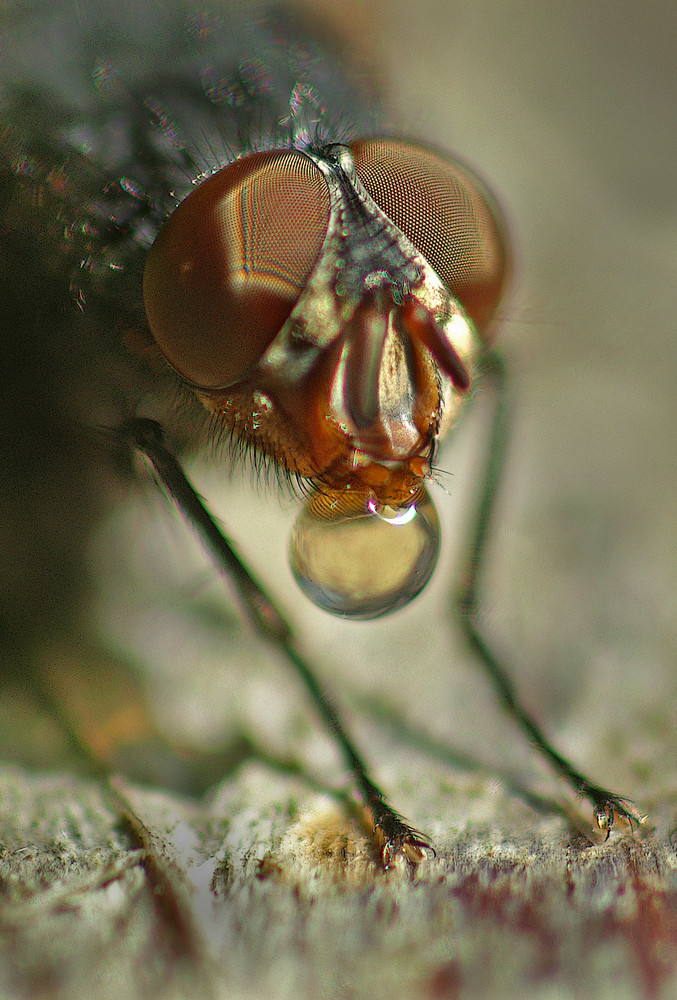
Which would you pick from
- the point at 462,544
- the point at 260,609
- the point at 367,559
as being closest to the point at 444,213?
the point at 367,559

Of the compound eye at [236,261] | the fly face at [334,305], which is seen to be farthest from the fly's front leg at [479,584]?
the compound eye at [236,261]

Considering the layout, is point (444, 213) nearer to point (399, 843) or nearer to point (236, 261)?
point (236, 261)

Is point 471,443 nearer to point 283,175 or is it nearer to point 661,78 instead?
point 283,175

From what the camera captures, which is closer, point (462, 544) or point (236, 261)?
point (236, 261)

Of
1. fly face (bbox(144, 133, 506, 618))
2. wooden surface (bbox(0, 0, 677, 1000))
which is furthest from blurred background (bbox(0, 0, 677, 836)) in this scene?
fly face (bbox(144, 133, 506, 618))

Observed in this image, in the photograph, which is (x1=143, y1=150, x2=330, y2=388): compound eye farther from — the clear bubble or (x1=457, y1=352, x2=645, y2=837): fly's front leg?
(x1=457, y1=352, x2=645, y2=837): fly's front leg

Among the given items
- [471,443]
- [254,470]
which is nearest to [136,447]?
[254,470]

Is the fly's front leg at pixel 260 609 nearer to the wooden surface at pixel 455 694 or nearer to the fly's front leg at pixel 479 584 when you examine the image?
the wooden surface at pixel 455 694
